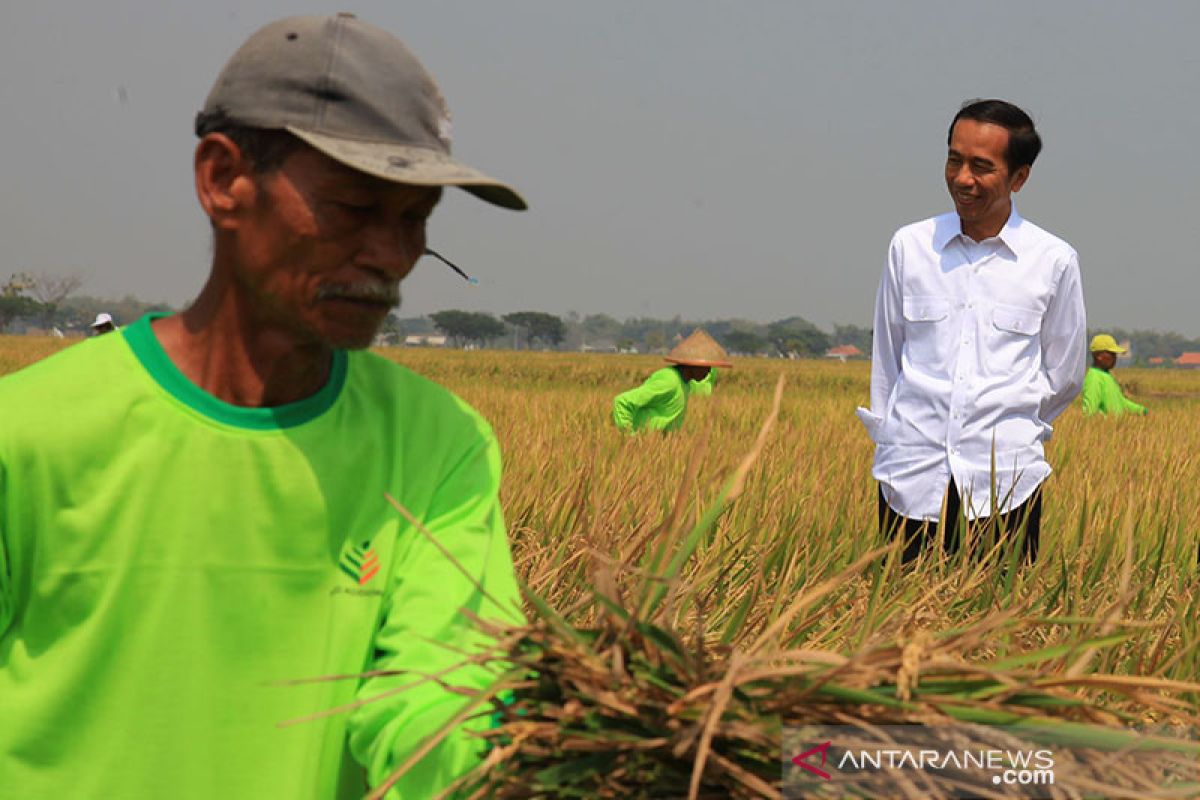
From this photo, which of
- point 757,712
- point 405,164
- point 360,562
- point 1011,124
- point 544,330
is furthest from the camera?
point 544,330

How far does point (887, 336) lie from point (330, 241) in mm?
2243

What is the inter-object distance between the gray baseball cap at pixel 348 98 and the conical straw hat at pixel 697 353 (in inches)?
186

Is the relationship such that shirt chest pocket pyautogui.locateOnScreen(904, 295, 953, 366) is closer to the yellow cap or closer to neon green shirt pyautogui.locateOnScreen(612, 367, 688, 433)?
neon green shirt pyautogui.locateOnScreen(612, 367, 688, 433)

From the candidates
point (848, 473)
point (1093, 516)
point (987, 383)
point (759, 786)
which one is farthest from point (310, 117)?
point (848, 473)

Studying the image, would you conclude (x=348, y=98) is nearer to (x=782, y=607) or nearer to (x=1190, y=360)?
(x=782, y=607)

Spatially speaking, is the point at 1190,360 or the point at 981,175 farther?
the point at 1190,360

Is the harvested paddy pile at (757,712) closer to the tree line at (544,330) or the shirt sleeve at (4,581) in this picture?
the shirt sleeve at (4,581)

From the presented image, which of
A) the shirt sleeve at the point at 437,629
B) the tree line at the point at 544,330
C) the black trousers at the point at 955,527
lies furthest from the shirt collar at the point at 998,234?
the tree line at the point at 544,330

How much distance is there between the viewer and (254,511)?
1.08 meters

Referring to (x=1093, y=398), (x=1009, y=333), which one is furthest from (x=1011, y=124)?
(x=1093, y=398)

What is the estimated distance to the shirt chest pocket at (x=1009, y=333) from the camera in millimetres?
2873

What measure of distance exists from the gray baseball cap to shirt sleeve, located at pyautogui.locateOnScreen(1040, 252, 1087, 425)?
86.9 inches

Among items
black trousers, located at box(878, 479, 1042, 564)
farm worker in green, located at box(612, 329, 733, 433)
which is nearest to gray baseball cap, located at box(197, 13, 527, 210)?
black trousers, located at box(878, 479, 1042, 564)

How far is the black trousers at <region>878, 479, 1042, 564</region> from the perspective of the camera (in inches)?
109
